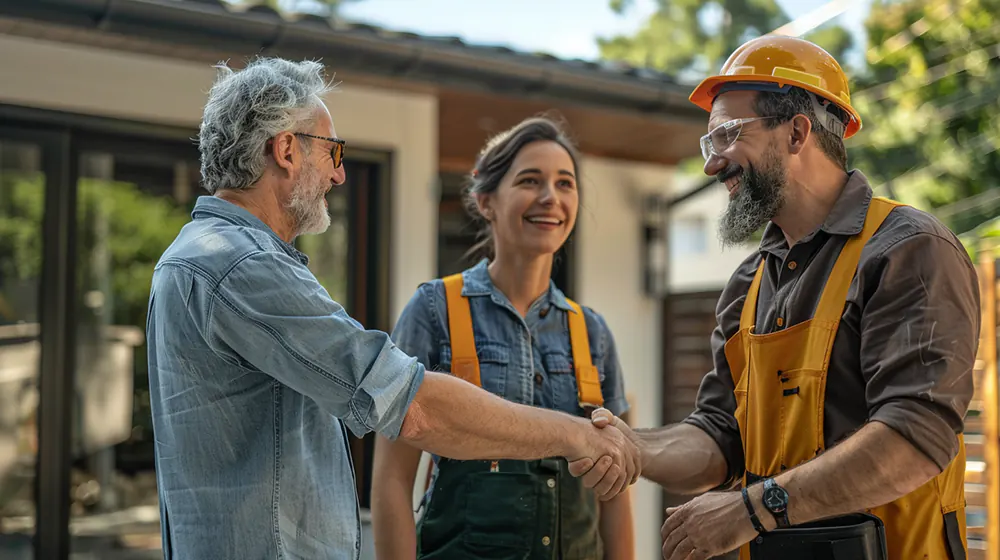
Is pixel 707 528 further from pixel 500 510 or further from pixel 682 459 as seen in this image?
pixel 500 510

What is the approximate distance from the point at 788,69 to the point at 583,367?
102 centimetres

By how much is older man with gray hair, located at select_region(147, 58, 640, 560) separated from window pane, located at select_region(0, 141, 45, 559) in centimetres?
293

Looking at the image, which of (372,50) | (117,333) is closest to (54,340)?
(117,333)

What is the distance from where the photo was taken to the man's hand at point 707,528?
2.18 metres

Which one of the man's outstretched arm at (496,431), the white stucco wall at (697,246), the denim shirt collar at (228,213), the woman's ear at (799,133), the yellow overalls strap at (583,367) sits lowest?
the man's outstretched arm at (496,431)

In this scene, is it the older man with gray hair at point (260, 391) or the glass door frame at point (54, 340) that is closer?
the older man with gray hair at point (260, 391)

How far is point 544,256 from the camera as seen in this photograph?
2.98 meters

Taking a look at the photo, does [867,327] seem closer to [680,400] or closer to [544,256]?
[544,256]

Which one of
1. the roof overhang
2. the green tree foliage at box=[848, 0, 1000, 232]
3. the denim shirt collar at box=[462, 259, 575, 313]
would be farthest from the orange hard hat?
the green tree foliage at box=[848, 0, 1000, 232]

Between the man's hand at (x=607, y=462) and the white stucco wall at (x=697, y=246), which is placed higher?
the white stucco wall at (x=697, y=246)

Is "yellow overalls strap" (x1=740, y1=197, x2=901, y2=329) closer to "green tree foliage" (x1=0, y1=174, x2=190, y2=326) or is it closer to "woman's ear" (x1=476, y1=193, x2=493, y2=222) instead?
"woman's ear" (x1=476, y1=193, x2=493, y2=222)

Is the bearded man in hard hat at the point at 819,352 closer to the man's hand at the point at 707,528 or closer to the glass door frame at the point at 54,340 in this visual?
the man's hand at the point at 707,528

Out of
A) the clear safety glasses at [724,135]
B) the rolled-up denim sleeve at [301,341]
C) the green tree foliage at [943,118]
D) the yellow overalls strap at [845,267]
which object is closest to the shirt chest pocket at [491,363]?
the rolled-up denim sleeve at [301,341]

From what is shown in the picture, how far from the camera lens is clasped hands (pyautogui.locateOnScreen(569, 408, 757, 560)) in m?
2.20
